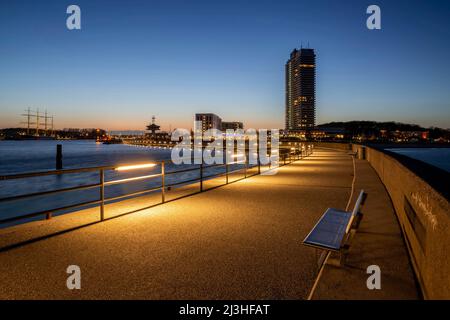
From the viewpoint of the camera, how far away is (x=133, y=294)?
3.59 meters

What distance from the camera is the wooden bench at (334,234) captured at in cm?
375

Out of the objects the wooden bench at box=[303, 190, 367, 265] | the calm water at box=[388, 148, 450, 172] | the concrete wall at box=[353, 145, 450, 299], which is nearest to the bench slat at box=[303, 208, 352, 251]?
the wooden bench at box=[303, 190, 367, 265]

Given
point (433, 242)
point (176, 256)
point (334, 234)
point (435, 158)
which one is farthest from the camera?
point (435, 158)

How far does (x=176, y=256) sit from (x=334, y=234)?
7.75ft

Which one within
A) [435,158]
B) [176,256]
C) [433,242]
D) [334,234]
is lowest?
[435,158]

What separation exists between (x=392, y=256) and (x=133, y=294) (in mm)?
3613

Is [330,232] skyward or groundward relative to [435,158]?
skyward

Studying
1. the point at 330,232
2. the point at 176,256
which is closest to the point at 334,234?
the point at 330,232

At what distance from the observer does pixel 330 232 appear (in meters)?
4.29

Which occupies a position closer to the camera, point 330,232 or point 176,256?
point 330,232

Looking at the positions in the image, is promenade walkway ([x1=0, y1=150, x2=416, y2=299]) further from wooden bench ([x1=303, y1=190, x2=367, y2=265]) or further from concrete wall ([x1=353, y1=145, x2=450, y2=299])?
wooden bench ([x1=303, y1=190, x2=367, y2=265])

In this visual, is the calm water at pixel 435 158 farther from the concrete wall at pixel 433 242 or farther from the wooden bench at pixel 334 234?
the concrete wall at pixel 433 242

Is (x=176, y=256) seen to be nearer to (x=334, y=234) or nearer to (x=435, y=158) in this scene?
(x=334, y=234)

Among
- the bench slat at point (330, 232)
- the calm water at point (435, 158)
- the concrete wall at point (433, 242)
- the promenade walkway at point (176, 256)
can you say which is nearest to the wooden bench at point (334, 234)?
the bench slat at point (330, 232)
